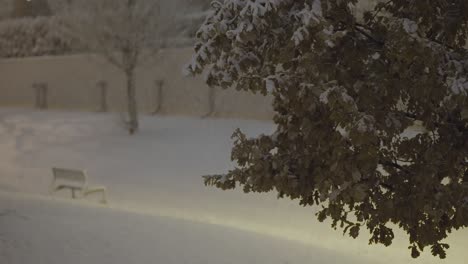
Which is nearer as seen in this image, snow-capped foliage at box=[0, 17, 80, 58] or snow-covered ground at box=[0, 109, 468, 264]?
snow-covered ground at box=[0, 109, 468, 264]

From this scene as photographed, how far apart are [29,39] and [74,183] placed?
15425mm

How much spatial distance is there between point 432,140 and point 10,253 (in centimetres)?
316

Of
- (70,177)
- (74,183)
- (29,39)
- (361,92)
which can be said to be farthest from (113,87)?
(361,92)

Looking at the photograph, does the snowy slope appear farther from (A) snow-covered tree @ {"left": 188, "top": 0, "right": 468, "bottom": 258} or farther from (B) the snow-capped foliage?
(B) the snow-capped foliage

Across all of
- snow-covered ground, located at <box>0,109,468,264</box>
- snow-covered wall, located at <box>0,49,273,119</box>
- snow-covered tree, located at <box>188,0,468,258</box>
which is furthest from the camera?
snow-covered wall, located at <box>0,49,273,119</box>

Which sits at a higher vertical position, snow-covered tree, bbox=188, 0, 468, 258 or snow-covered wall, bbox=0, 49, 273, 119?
snow-covered wall, bbox=0, 49, 273, 119

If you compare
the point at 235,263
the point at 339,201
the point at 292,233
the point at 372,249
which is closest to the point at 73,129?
the point at 292,233

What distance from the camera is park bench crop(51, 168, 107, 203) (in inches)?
370

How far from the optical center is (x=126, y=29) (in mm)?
15172

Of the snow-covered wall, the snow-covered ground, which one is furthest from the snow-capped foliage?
the snow-covered ground

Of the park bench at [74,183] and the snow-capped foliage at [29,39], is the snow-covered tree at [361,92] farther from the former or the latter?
the snow-capped foliage at [29,39]

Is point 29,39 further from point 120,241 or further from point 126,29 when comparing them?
point 120,241

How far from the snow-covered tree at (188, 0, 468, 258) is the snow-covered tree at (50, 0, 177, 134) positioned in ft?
39.4

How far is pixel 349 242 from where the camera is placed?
25.9ft
